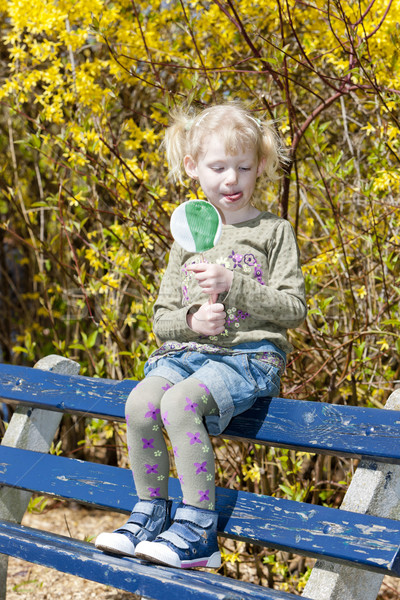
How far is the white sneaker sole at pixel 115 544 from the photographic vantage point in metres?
1.74

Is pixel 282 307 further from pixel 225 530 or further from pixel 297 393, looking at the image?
pixel 297 393

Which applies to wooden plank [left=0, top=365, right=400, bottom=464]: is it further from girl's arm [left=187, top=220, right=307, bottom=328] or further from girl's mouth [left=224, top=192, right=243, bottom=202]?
girl's mouth [left=224, top=192, right=243, bottom=202]

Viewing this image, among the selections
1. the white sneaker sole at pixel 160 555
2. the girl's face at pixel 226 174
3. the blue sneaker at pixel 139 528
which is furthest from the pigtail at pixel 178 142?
the white sneaker sole at pixel 160 555

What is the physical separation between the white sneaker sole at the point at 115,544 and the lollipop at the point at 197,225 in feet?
2.36

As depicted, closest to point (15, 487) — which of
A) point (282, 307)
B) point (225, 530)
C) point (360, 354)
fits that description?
point (225, 530)

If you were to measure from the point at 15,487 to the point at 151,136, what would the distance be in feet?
5.38

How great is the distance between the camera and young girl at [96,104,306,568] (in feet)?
5.90

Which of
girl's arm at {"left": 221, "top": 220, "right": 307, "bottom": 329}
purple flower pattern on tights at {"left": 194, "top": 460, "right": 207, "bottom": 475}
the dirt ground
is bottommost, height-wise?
the dirt ground

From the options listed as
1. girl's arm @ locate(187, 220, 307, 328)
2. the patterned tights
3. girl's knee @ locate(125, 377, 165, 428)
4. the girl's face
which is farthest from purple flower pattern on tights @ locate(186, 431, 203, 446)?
the girl's face

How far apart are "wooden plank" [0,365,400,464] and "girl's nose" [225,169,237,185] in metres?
0.57

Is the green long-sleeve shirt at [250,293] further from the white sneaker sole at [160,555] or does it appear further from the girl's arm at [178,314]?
the white sneaker sole at [160,555]

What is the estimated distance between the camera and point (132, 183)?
11.9ft

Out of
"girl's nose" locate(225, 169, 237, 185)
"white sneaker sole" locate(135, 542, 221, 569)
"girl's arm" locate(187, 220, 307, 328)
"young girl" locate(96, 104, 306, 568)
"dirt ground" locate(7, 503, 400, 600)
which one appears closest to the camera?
"white sneaker sole" locate(135, 542, 221, 569)

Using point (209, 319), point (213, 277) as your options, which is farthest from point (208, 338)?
point (213, 277)
